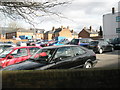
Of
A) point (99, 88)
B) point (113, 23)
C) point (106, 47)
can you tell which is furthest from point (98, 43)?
point (113, 23)

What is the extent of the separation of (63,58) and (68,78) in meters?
1.30

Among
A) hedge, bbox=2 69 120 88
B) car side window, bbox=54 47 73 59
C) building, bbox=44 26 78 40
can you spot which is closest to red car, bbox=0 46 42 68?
car side window, bbox=54 47 73 59

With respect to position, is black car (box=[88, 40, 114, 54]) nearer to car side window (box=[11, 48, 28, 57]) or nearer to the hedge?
car side window (box=[11, 48, 28, 57])

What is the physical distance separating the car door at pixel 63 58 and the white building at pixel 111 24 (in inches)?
1117

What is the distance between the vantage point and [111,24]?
31.8m

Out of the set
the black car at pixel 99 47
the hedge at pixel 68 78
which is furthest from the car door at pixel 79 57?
the black car at pixel 99 47

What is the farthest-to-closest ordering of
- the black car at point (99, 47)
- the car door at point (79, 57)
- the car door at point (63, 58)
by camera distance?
1. the black car at point (99, 47)
2. the car door at point (79, 57)
3. the car door at point (63, 58)

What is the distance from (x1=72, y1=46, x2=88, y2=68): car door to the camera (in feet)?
17.7

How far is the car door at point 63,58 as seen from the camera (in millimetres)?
4828

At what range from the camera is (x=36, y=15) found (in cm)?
475

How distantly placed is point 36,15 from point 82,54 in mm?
2524

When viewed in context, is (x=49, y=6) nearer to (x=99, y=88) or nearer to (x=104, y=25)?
(x=99, y=88)

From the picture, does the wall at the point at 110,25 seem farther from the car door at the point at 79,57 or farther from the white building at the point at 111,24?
the car door at the point at 79,57

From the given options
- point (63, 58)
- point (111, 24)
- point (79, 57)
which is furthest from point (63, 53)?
point (111, 24)
